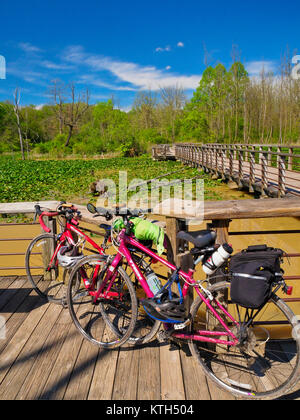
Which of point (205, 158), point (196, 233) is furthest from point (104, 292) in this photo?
point (205, 158)

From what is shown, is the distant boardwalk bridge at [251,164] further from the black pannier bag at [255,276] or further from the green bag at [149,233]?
the black pannier bag at [255,276]

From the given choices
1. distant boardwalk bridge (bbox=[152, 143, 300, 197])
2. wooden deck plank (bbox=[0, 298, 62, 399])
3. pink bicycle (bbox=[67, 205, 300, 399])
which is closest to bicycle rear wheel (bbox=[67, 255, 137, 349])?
pink bicycle (bbox=[67, 205, 300, 399])

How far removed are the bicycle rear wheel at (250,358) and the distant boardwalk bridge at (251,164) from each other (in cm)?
630

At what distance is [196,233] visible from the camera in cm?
206

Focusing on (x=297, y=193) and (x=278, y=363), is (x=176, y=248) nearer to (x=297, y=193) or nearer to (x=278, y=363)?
(x=278, y=363)

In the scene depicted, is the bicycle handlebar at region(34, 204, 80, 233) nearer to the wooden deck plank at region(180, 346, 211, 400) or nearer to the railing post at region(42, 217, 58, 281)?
the railing post at region(42, 217, 58, 281)

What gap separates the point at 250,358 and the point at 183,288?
634 mm

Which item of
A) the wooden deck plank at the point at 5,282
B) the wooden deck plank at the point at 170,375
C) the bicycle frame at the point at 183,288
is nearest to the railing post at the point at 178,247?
the bicycle frame at the point at 183,288

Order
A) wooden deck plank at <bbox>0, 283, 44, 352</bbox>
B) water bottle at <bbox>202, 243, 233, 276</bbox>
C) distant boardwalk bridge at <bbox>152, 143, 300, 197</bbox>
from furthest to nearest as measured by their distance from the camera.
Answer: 1. distant boardwalk bridge at <bbox>152, 143, 300, 197</bbox>
2. wooden deck plank at <bbox>0, 283, 44, 352</bbox>
3. water bottle at <bbox>202, 243, 233, 276</bbox>

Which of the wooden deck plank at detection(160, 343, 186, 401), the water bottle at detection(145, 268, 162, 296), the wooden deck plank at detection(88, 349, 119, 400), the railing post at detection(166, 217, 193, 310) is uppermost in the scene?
the railing post at detection(166, 217, 193, 310)

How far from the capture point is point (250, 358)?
209cm

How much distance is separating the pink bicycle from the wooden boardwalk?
0.34 ft

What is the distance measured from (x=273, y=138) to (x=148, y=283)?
32.2 metres

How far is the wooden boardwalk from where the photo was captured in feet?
6.45
